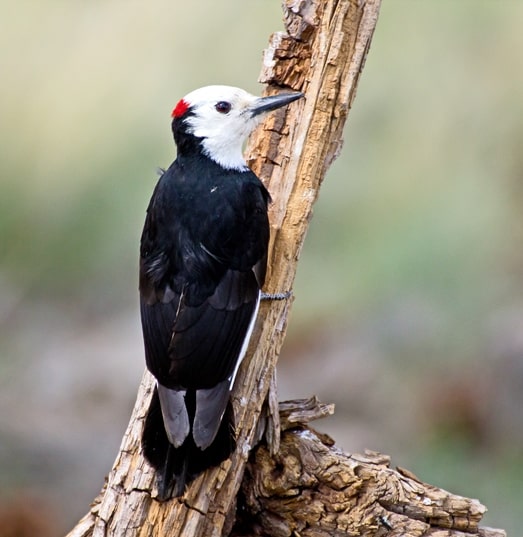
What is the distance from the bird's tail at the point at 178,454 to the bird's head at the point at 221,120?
42.1 inches

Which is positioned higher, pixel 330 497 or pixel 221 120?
pixel 221 120

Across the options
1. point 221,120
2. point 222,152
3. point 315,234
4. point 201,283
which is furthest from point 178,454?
point 315,234

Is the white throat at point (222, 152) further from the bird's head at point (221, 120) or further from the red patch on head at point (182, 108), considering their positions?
the red patch on head at point (182, 108)

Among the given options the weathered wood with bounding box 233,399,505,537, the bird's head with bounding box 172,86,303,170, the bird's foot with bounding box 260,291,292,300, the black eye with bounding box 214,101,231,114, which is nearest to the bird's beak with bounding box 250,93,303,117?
the bird's head with bounding box 172,86,303,170

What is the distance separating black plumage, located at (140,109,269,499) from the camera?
306cm

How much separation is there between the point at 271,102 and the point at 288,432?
127 centimetres

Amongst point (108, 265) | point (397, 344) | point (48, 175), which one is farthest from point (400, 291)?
point (48, 175)

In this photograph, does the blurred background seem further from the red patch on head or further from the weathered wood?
the weathered wood

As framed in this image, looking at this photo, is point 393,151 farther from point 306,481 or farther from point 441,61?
point 306,481

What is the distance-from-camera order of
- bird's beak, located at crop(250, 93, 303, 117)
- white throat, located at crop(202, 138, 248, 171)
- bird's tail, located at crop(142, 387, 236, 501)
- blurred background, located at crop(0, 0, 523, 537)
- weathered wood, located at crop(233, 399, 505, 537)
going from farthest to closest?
blurred background, located at crop(0, 0, 523, 537) < white throat, located at crop(202, 138, 248, 171) < bird's beak, located at crop(250, 93, 303, 117) < weathered wood, located at crop(233, 399, 505, 537) < bird's tail, located at crop(142, 387, 236, 501)

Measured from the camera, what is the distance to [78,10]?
574 cm

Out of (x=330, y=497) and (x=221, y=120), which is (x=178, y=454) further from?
(x=221, y=120)

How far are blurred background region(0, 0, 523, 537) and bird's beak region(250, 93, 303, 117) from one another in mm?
1945

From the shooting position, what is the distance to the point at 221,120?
12.1 ft
